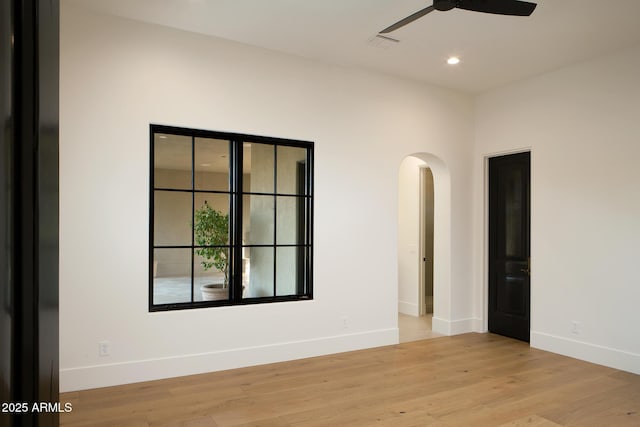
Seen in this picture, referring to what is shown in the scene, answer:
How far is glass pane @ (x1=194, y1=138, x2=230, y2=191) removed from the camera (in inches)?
165

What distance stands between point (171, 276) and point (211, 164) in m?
1.13

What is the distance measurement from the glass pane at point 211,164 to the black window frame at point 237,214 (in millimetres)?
41

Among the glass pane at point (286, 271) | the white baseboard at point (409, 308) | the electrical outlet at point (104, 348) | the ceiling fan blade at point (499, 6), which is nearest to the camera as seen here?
the ceiling fan blade at point (499, 6)

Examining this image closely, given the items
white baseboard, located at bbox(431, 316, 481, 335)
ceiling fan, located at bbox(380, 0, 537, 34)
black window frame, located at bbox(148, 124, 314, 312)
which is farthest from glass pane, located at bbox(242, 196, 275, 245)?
white baseboard, located at bbox(431, 316, 481, 335)

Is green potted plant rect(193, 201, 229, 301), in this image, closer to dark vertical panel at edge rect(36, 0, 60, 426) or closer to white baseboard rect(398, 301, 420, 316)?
white baseboard rect(398, 301, 420, 316)

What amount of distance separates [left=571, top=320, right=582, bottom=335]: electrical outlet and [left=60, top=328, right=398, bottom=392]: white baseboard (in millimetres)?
1900

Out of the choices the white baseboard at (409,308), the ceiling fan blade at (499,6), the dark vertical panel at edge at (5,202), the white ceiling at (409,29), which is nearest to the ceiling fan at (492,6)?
the ceiling fan blade at (499,6)

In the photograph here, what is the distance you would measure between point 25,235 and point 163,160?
401 cm

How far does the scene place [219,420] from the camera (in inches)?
121

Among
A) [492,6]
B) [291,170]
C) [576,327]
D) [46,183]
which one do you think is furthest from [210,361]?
[46,183]

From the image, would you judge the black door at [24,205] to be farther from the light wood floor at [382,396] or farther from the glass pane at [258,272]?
the glass pane at [258,272]

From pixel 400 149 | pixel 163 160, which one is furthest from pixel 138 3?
pixel 400 149

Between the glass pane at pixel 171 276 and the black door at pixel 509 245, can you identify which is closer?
the glass pane at pixel 171 276

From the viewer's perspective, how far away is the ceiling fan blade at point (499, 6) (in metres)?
2.88
